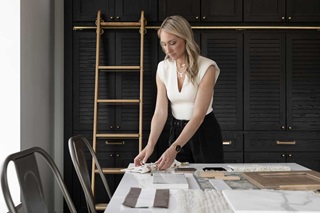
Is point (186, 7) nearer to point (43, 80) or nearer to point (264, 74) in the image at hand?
point (264, 74)

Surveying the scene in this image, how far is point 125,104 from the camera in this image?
3957 mm

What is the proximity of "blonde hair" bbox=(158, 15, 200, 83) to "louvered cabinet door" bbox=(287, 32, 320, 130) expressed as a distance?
5.92 feet

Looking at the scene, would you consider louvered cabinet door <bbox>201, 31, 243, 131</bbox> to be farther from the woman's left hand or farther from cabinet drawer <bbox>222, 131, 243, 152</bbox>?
the woman's left hand

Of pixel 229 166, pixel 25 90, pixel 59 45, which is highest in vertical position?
pixel 59 45

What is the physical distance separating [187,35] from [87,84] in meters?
1.77

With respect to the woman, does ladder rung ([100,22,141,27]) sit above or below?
above

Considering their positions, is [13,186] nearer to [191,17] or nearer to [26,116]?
[26,116]

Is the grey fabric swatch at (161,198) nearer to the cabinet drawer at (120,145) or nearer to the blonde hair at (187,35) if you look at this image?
the blonde hair at (187,35)

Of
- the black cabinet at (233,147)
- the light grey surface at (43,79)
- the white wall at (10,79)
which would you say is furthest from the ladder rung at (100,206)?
the black cabinet at (233,147)

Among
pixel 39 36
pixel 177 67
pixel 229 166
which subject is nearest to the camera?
pixel 229 166

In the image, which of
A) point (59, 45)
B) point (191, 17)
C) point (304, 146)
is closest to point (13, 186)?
point (59, 45)

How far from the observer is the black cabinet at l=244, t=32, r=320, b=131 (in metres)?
3.96

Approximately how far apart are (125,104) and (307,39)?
5.93 feet

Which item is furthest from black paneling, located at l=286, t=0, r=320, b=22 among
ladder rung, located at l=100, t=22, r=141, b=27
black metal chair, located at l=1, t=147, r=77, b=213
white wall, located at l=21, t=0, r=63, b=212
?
black metal chair, located at l=1, t=147, r=77, b=213
